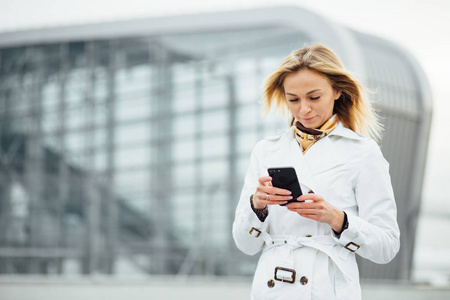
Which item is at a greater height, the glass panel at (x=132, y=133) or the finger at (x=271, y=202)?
the glass panel at (x=132, y=133)

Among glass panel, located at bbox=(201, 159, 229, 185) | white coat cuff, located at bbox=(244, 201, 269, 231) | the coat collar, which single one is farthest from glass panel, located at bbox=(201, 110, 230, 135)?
white coat cuff, located at bbox=(244, 201, 269, 231)

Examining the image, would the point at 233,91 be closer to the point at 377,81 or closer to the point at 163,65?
the point at 163,65

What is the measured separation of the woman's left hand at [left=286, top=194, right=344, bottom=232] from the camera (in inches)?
88.1

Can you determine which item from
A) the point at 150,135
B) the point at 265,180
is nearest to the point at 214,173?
the point at 150,135

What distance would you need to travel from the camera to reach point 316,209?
2.24m

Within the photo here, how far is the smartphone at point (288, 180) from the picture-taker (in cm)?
228

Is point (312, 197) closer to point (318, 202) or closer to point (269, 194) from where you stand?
Result: point (318, 202)

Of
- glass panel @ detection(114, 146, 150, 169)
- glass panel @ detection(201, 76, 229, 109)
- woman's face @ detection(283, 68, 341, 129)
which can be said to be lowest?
woman's face @ detection(283, 68, 341, 129)

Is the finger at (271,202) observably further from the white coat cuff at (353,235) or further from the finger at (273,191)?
the white coat cuff at (353,235)

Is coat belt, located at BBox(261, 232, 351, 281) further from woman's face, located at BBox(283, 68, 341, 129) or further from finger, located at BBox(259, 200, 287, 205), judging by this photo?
woman's face, located at BBox(283, 68, 341, 129)

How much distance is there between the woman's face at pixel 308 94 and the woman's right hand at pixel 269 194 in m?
0.32

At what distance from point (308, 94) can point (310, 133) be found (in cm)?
16

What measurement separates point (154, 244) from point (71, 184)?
4343mm

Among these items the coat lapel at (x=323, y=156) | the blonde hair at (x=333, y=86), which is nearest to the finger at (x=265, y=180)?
the coat lapel at (x=323, y=156)
